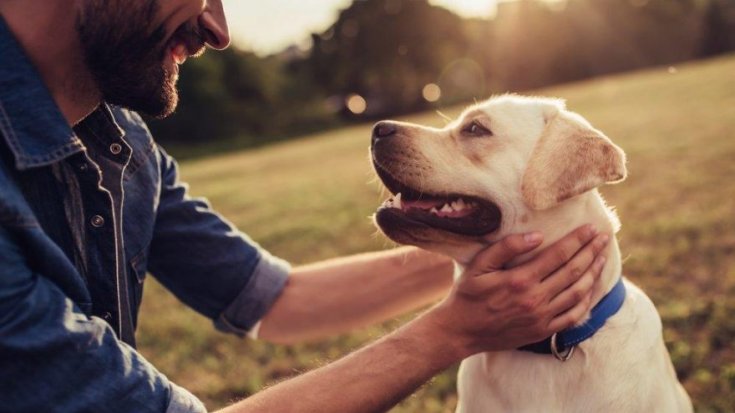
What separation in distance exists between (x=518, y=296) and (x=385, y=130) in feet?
3.40

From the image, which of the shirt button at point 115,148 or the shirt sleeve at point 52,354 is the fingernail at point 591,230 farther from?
the shirt button at point 115,148

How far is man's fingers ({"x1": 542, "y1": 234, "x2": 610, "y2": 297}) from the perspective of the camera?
7.96 feet

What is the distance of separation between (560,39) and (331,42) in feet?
54.1

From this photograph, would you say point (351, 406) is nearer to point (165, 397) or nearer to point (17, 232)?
point (165, 397)

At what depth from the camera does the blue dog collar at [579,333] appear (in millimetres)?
2621

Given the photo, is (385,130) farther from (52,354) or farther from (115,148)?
(52,354)

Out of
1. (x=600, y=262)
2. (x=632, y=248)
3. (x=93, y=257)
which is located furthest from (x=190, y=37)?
(x=632, y=248)

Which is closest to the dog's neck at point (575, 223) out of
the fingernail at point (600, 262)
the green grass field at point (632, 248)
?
the fingernail at point (600, 262)

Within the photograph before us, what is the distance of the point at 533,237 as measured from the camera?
2.60 metres

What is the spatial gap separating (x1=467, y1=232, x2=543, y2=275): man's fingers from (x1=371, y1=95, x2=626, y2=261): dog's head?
0.16 meters

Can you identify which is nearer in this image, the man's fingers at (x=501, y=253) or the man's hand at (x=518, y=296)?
the man's hand at (x=518, y=296)

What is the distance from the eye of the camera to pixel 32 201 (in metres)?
2.17

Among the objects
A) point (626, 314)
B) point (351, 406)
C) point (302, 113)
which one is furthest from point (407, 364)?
point (302, 113)

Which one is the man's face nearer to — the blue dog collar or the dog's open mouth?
the dog's open mouth
